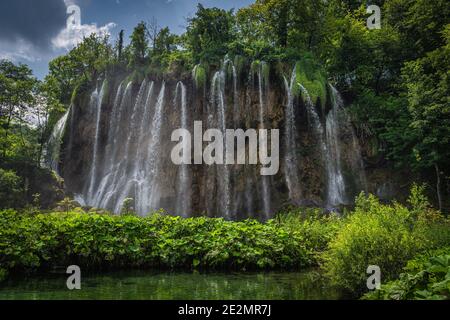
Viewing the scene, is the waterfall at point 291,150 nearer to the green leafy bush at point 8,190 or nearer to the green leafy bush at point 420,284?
the green leafy bush at point 8,190

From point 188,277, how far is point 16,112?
77.1ft

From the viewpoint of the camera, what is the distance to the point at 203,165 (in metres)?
22.3

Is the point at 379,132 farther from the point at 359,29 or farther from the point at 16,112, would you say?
the point at 16,112

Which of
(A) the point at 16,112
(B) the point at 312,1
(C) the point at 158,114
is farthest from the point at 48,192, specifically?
(B) the point at 312,1

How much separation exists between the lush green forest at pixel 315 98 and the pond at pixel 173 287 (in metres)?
0.47

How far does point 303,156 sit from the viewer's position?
69.8 feet

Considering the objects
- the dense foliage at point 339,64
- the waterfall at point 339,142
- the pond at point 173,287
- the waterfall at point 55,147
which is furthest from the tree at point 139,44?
the pond at point 173,287

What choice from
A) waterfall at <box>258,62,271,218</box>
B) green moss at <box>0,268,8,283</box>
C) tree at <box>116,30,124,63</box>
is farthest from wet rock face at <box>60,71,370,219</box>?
green moss at <box>0,268,8,283</box>

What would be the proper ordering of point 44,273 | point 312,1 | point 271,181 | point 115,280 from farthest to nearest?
point 312,1, point 271,181, point 44,273, point 115,280

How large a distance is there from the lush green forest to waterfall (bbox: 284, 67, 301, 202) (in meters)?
1.54

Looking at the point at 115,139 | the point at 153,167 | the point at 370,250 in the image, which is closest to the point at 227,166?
the point at 153,167

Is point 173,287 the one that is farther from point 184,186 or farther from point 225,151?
point 184,186

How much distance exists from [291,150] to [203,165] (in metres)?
5.15

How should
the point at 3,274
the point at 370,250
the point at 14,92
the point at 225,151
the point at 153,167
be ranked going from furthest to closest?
the point at 14,92 < the point at 153,167 < the point at 225,151 < the point at 3,274 < the point at 370,250
